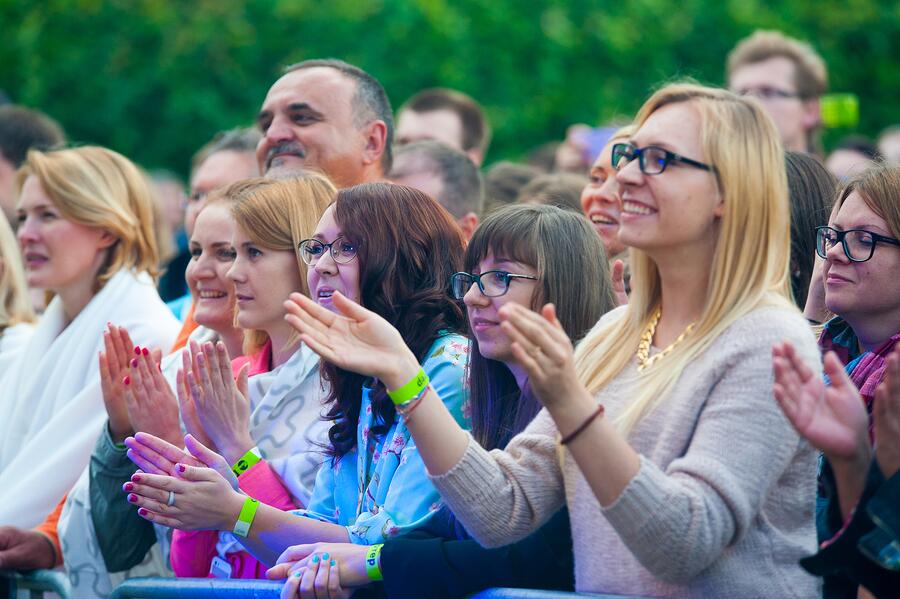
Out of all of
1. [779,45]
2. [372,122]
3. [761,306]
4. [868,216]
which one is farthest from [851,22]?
[761,306]

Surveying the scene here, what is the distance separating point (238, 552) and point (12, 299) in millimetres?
2825

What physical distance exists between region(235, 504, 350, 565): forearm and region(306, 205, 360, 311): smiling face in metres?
0.64

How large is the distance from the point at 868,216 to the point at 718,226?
90 centimetres

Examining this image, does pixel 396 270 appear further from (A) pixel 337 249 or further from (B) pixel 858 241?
(B) pixel 858 241

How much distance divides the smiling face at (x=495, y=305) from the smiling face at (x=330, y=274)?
0.44 m

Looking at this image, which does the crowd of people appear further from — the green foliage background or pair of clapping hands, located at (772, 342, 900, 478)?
the green foliage background

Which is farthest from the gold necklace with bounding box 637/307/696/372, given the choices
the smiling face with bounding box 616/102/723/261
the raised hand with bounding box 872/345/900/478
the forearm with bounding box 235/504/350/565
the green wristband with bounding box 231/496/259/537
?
the green wristband with bounding box 231/496/259/537

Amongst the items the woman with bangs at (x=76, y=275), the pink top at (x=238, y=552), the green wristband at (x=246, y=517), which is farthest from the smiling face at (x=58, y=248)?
the green wristband at (x=246, y=517)

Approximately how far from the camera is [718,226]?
2998 mm

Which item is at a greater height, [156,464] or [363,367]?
[363,367]

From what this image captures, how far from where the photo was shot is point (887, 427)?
2.70 metres

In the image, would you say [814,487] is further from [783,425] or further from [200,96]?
[200,96]

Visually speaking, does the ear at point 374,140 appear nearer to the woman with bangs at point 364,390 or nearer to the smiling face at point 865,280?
the woman with bangs at point 364,390

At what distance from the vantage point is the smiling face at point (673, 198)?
9.70 ft
